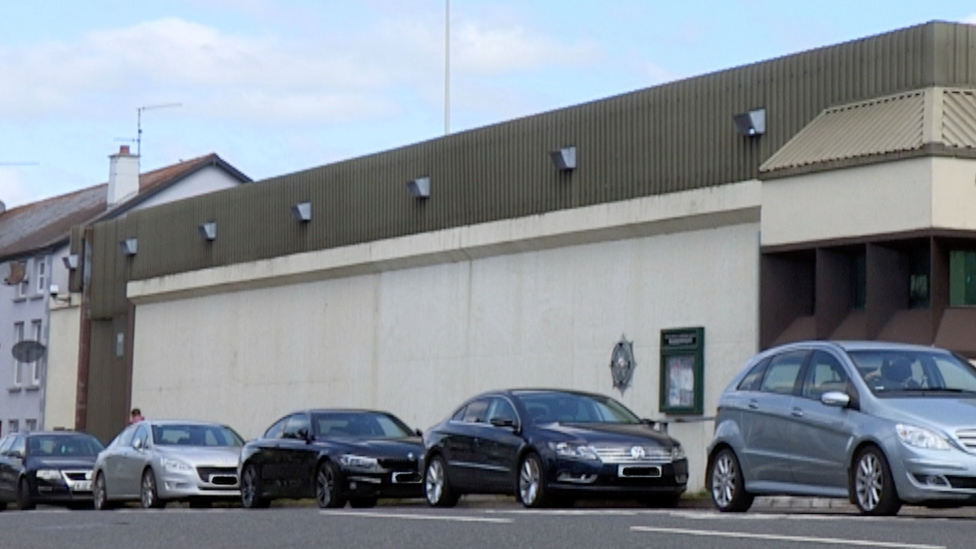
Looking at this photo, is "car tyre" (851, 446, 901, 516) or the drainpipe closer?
"car tyre" (851, 446, 901, 516)

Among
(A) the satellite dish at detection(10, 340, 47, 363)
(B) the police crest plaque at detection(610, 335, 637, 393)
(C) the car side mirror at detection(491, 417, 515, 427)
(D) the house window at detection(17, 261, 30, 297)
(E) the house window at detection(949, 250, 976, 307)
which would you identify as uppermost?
(D) the house window at detection(17, 261, 30, 297)

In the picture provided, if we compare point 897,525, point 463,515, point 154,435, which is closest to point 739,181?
point 154,435

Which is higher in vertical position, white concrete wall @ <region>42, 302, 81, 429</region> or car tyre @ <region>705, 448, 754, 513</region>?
white concrete wall @ <region>42, 302, 81, 429</region>

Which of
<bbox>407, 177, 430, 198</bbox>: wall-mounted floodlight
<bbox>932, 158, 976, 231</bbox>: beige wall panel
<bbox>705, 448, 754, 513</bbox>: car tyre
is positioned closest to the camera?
<bbox>705, 448, 754, 513</bbox>: car tyre

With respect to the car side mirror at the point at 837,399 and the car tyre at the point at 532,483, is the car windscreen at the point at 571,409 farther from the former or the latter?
the car side mirror at the point at 837,399

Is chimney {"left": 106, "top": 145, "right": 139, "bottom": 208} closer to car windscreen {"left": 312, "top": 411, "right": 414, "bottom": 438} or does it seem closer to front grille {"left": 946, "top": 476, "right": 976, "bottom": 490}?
car windscreen {"left": 312, "top": 411, "right": 414, "bottom": 438}

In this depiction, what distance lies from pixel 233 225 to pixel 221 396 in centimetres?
397

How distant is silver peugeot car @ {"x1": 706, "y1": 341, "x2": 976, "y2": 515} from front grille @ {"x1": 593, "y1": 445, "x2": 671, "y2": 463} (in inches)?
73.7

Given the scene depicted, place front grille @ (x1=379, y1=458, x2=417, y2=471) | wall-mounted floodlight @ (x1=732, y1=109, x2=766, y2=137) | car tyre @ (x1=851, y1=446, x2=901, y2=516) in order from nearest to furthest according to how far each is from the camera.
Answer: car tyre @ (x1=851, y1=446, x2=901, y2=516)
front grille @ (x1=379, y1=458, x2=417, y2=471)
wall-mounted floodlight @ (x1=732, y1=109, x2=766, y2=137)

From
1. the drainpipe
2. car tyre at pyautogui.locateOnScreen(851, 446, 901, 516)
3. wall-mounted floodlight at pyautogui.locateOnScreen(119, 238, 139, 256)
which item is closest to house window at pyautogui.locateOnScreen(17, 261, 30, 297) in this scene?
the drainpipe

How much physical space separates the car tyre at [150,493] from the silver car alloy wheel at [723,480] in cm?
1156

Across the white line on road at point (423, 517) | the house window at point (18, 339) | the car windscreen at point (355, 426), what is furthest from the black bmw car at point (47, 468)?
the house window at point (18, 339)

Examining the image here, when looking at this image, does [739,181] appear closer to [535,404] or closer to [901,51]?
[901,51]

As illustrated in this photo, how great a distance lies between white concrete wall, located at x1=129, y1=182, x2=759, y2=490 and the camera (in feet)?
100.0
